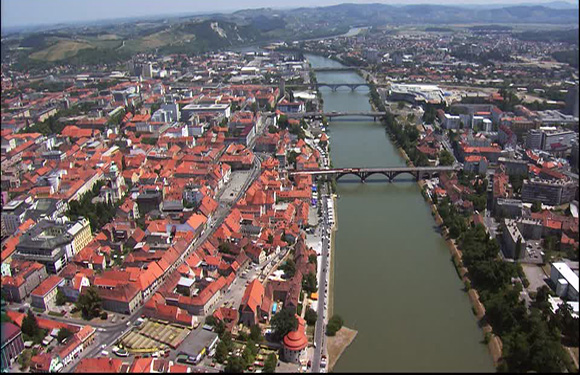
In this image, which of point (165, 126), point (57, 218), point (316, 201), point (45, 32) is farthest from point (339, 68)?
point (57, 218)

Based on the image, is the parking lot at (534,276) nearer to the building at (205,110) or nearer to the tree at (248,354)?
the tree at (248,354)

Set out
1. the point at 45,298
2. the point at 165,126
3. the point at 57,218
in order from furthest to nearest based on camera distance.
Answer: the point at 165,126
the point at 57,218
the point at 45,298

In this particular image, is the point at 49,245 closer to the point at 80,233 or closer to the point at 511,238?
the point at 80,233

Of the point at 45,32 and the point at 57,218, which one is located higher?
the point at 45,32

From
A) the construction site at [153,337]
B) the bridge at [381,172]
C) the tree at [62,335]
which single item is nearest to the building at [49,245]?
the tree at [62,335]

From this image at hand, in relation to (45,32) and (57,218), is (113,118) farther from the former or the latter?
(45,32)

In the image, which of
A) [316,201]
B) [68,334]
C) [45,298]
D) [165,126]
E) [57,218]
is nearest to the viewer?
[68,334]
